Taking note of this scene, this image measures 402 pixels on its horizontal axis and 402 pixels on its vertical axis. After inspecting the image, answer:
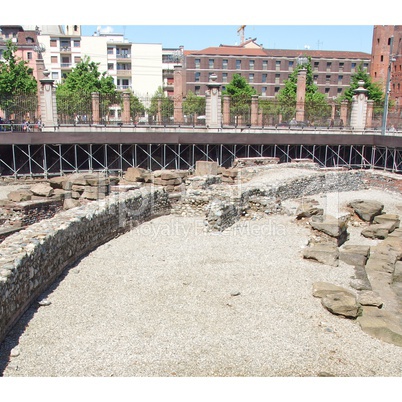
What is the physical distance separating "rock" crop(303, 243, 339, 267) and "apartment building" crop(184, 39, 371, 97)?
54.8 metres

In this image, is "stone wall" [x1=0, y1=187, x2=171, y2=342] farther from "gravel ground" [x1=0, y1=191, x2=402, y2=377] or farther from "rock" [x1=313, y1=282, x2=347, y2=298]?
"rock" [x1=313, y1=282, x2=347, y2=298]

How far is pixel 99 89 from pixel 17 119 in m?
11.8

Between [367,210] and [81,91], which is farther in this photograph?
[81,91]

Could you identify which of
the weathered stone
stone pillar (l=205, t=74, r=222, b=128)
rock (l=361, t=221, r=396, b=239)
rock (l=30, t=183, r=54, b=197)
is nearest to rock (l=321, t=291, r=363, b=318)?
rock (l=361, t=221, r=396, b=239)

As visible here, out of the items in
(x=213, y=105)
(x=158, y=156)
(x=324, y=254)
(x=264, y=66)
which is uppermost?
(x=264, y=66)

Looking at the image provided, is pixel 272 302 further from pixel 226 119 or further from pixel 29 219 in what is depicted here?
pixel 226 119

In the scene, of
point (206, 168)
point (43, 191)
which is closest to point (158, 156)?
point (206, 168)

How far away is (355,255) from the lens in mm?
11508

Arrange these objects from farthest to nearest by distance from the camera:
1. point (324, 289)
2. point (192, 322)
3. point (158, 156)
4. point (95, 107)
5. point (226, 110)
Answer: point (226, 110) < point (95, 107) < point (158, 156) < point (324, 289) < point (192, 322)

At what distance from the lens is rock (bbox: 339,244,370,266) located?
11283mm

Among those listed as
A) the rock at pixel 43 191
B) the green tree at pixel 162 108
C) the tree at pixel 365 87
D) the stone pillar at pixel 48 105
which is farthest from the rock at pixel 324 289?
the tree at pixel 365 87

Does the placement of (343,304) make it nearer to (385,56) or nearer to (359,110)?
(359,110)

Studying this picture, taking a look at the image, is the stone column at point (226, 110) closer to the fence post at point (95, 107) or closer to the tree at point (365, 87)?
the fence post at point (95, 107)

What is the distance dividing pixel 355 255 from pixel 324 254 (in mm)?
1082
